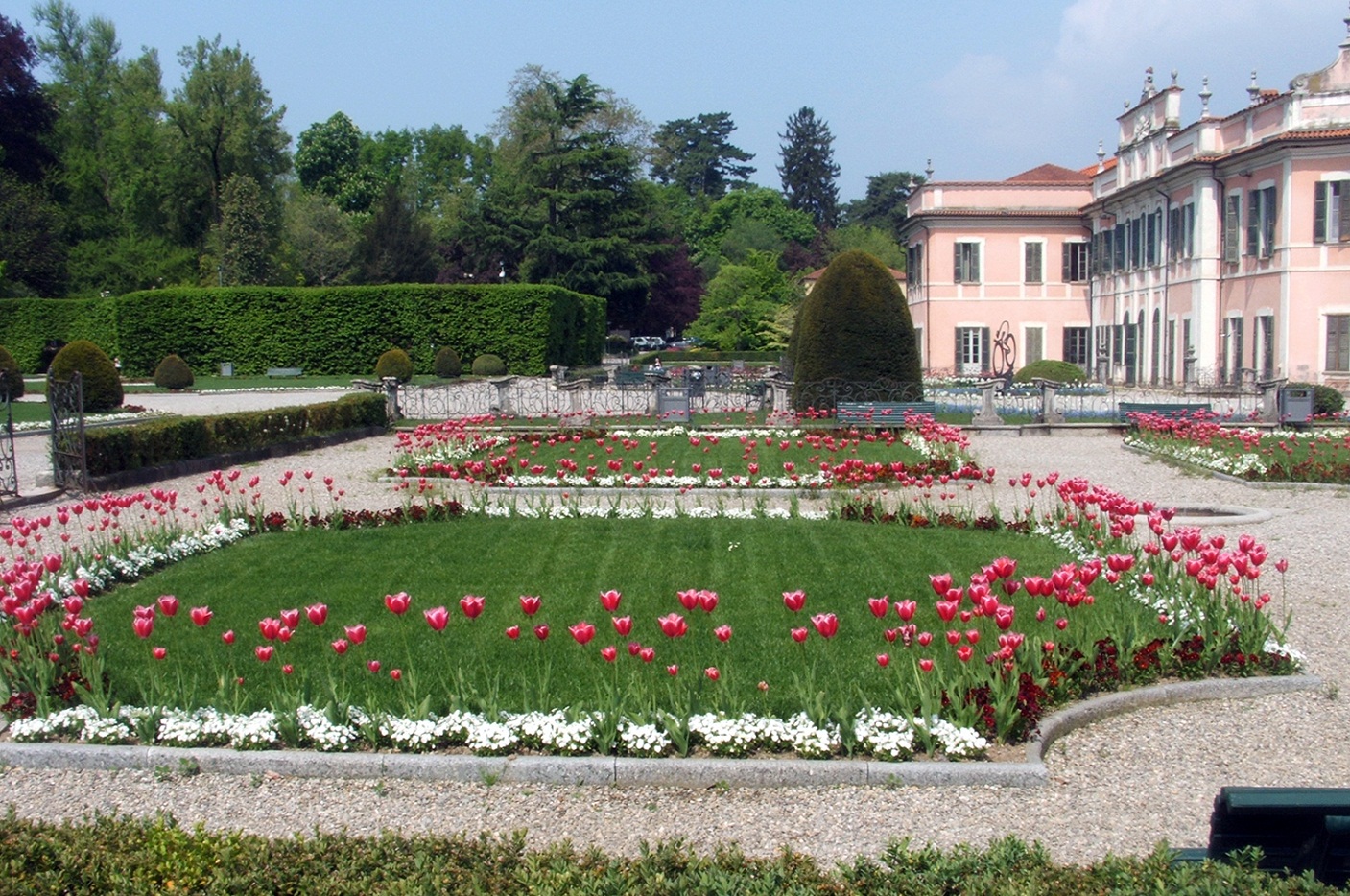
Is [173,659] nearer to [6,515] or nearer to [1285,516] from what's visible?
[6,515]

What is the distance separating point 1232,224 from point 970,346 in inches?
510

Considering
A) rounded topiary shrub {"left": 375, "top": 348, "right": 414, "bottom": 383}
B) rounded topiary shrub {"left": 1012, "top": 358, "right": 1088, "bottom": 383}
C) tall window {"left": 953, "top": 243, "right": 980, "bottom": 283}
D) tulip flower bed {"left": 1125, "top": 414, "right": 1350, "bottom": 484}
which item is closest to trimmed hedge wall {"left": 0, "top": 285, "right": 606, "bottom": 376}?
rounded topiary shrub {"left": 375, "top": 348, "right": 414, "bottom": 383}

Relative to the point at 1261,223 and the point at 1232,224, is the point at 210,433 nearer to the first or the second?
the point at 1261,223

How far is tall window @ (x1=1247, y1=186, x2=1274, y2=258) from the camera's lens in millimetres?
32906

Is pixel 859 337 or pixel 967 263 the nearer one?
pixel 859 337

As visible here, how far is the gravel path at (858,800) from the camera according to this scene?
5266 millimetres

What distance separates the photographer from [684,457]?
1811 centimetres

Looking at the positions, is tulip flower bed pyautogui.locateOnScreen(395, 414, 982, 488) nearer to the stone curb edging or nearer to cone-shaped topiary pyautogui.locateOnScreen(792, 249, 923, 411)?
cone-shaped topiary pyautogui.locateOnScreen(792, 249, 923, 411)

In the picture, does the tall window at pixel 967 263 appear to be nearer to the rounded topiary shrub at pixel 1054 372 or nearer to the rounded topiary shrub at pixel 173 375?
the rounded topiary shrub at pixel 1054 372

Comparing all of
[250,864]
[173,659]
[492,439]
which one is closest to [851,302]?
[492,439]

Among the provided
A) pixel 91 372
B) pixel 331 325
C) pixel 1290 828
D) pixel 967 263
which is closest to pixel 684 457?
pixel 1290 828

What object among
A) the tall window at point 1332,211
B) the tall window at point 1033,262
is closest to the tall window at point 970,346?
the tall window at point 1033,262

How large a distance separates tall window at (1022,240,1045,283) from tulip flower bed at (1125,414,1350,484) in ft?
82.4

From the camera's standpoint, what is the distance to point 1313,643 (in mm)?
8203
